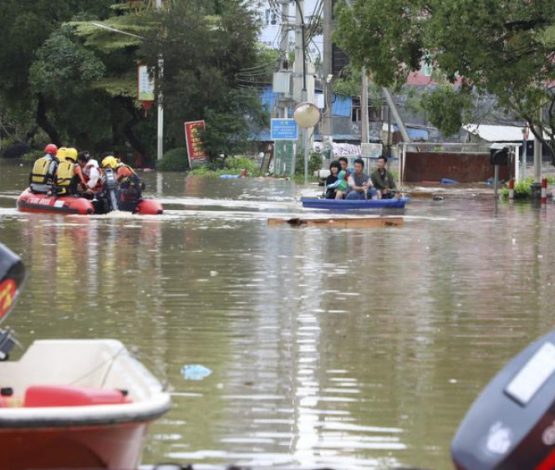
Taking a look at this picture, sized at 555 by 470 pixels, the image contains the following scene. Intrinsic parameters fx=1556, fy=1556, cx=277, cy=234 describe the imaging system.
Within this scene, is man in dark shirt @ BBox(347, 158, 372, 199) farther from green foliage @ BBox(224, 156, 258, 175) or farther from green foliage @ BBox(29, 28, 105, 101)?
green foliage @ BBox(29, 28, 105, 101)

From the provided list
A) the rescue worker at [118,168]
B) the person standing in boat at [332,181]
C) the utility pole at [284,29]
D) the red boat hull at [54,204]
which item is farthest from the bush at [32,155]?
the red boat hull at [54,204]

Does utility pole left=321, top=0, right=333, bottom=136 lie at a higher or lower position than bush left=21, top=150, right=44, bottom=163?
higher

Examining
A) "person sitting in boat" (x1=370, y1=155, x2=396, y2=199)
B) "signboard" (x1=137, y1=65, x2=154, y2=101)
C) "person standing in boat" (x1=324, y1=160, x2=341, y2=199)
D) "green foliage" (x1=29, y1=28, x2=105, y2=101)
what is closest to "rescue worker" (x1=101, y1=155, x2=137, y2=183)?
"person standing in boat" (x1=324, y1=160, x2=341, y2=199)

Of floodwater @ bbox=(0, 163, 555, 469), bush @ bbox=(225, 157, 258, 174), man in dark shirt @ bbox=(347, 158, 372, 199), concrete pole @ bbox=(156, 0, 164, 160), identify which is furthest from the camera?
concrete pole @ bbox=(156, 0, 164, 160)

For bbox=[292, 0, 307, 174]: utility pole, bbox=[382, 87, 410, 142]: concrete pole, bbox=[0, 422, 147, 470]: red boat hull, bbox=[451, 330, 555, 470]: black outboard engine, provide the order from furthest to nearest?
bbox=[292, 0, 307, 174]: utility pole → bbox=[382, 87, 410, 142]: concrete pole → bbox=[0, 422, 147, 470]: red boat hull → bbox=[451, 330, 555, 470]: black outboard engine

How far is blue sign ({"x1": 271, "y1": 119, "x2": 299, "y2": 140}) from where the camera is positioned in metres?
52.2

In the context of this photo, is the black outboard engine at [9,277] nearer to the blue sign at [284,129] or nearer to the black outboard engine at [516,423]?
the black outboard engine at [516,423]

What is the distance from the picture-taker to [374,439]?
8.70m

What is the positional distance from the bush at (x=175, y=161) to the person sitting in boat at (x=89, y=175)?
3234 cm

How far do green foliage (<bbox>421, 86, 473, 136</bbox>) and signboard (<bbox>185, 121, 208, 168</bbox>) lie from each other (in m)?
23.6

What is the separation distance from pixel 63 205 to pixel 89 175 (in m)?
1.92

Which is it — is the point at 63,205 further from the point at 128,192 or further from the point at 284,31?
the point at 284,31

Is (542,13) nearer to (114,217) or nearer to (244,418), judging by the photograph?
(114,217)

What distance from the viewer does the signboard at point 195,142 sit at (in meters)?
62.7
